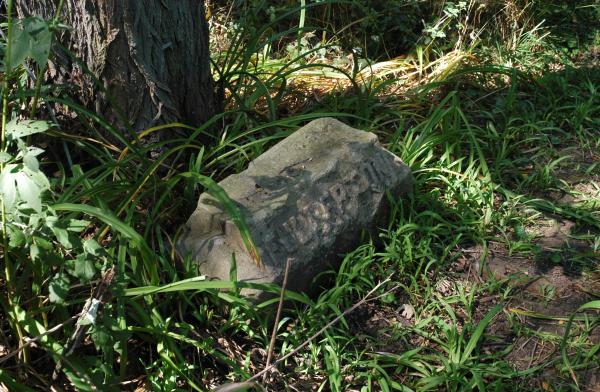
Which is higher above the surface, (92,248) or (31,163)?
(31,163)

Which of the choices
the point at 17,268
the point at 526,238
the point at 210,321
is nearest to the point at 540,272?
the point at 526,238

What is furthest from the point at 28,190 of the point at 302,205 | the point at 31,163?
the point at 302,205

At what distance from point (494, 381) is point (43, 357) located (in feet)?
4.97

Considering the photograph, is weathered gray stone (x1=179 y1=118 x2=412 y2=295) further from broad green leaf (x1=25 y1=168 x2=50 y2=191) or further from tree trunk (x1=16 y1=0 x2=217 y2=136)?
broad green leaf (x1=25 y1=168 x2=50 y2=191)

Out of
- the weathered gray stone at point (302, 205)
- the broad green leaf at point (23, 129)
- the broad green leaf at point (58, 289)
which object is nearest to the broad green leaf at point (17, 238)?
the broad green leaf at point (58, 289)

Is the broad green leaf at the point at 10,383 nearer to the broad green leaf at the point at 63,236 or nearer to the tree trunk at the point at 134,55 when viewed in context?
the broad green leaf at the point at 63,236

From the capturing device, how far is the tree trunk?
9.50 ft

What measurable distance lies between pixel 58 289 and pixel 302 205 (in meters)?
1.03

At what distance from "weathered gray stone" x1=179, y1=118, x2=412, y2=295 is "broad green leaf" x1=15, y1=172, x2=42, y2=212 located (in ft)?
2.67

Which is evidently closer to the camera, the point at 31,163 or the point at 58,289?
the point at 31,163

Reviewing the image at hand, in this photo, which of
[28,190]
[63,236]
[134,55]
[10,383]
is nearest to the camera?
[28,190]

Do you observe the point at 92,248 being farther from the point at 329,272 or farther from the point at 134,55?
the point at 134,55

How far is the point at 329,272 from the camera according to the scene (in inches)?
110

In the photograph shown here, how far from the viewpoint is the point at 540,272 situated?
9.76 ft
